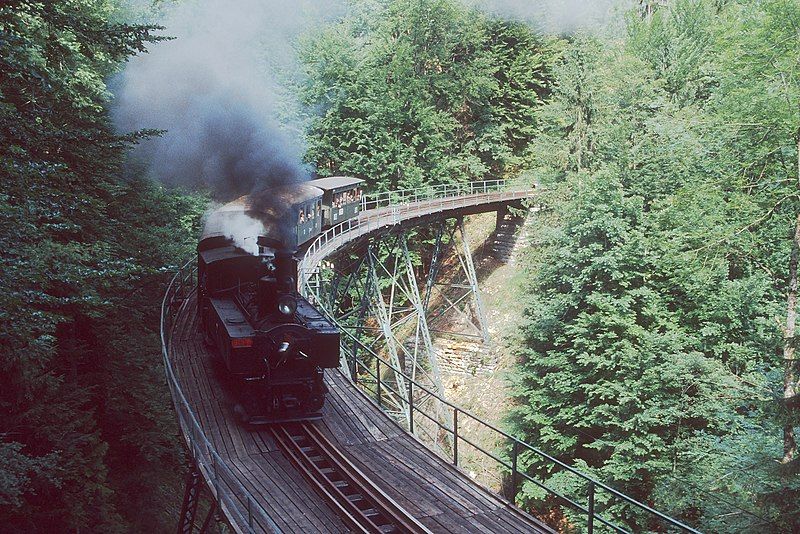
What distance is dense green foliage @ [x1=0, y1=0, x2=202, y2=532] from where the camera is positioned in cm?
758

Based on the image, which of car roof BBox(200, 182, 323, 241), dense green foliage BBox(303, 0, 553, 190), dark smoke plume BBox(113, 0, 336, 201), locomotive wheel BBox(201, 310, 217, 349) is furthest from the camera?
dense green foliage BBox(303, 0, 553, 190)

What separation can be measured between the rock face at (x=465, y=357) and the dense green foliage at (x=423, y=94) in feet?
25.7

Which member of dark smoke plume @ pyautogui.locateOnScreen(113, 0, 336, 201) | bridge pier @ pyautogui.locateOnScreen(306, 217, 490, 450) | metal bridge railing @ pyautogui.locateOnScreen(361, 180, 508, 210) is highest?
dark smoke plume @ pyautogui.locateOnScreen(113, 0, 336, 201)

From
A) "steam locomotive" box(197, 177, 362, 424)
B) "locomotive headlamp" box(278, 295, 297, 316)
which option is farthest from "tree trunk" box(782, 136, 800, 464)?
"locomotive headlamp" box(278, 295, 297, 316)

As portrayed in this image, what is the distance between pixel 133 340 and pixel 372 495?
932cm

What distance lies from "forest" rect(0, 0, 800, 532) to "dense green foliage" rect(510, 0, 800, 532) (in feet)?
0.21

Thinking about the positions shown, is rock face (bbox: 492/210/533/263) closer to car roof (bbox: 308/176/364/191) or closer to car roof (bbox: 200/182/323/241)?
car roof (bbox: 308/176/364/191)

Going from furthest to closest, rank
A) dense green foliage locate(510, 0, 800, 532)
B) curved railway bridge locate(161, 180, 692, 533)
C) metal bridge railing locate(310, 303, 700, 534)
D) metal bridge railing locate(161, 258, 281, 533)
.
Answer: dense green foliage locate(510, 0, 800, 532)
curved railway bridge locate(161, 180, 692, 533)
metal bridge railing locate(161, 258, 281, 533)
metal bridge railing locate(310, 303, 700, 534)

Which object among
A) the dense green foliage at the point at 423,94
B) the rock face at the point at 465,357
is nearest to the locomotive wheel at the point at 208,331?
the rock face at the point at 465,357

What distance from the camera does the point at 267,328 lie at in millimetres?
8594

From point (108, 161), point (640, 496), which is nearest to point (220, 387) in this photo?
point (108, 161)

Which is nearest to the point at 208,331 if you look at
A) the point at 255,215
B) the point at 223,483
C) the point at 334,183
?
the point at 255,215

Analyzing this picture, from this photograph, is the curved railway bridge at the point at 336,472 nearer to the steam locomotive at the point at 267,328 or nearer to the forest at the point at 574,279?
the steam locomotive at the point at 267,328

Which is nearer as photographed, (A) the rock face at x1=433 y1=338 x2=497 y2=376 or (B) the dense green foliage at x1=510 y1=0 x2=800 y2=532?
(B) the dense green foliage at x1=510 y1=0 x2=800 y2=532
